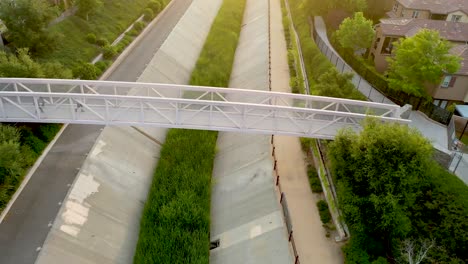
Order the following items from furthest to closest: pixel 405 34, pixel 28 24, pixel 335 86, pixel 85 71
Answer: pixel 405 34 → pixel 85 71 → pixel 28 24 → pixel 335 86

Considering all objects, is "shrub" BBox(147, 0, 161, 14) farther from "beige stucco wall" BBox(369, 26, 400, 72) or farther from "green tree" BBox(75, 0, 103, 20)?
"beige stucco wall" BBox(369, 26, 400, 72)

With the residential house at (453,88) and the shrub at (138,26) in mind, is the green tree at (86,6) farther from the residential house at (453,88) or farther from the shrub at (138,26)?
the residential house at (453,88)

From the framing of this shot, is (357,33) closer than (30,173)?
No

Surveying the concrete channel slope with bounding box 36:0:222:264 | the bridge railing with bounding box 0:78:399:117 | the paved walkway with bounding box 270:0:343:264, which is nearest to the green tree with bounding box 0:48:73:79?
the bridge railing with bounding box 0:78:399:117

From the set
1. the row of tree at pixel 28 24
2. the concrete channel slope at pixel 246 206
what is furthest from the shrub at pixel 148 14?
the concrete channel slope at pixel 246 206

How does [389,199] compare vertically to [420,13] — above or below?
below

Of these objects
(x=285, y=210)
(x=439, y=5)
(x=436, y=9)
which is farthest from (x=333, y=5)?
(x=285, y=210)

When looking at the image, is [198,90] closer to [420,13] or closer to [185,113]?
[185,113]
